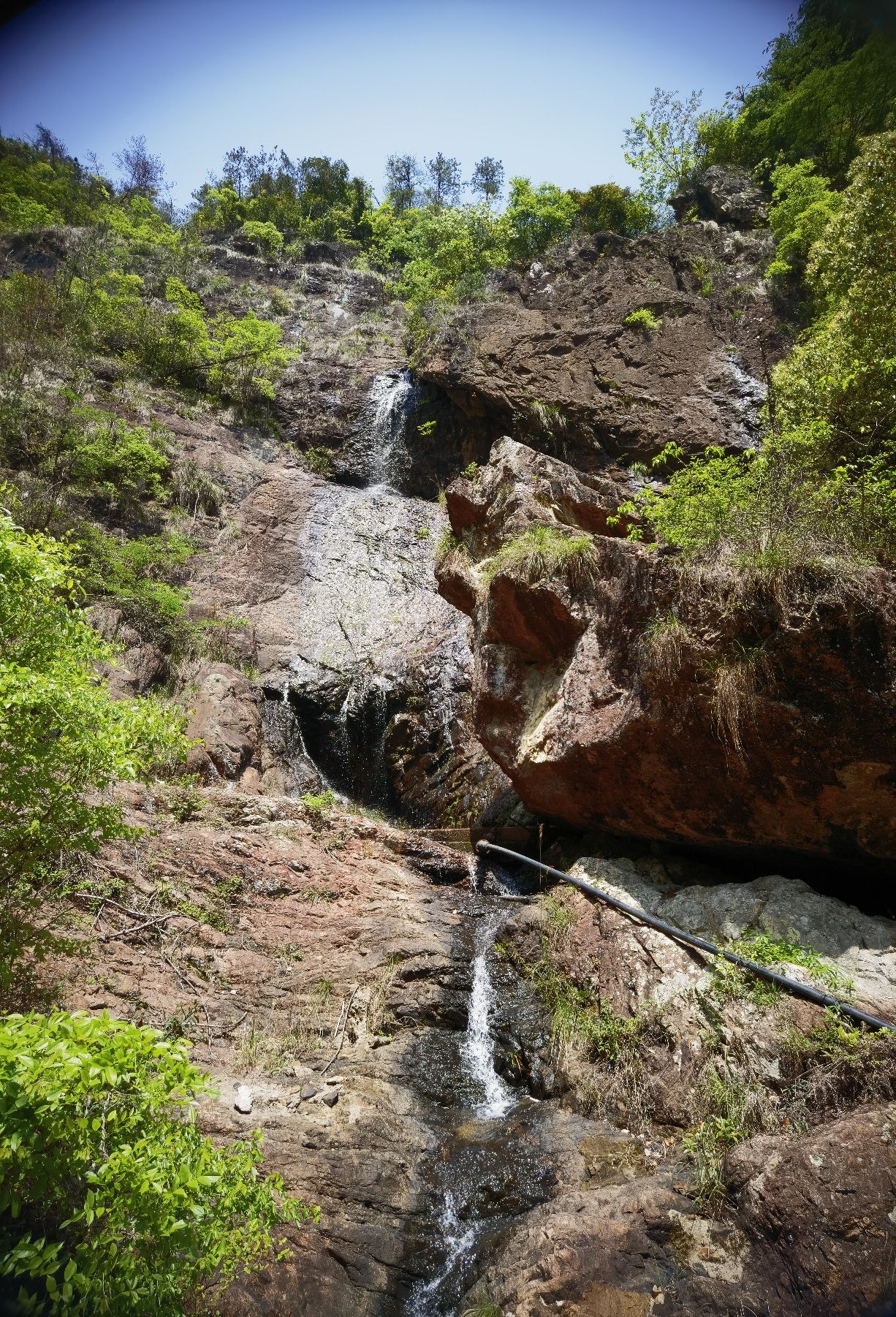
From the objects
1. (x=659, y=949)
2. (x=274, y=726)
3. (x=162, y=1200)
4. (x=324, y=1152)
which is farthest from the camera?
(x=274, y=726)

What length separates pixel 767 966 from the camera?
198 inches

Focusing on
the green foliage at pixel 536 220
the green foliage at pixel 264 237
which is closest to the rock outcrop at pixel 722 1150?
the green foliage at pixel 536 220

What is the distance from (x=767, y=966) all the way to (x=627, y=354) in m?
13.6

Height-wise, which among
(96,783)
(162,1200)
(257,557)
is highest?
(257,557)

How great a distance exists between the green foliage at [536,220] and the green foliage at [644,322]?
32.4ft

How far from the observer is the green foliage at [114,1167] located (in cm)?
208

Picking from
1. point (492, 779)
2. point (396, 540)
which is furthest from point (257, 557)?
point (492, 779)

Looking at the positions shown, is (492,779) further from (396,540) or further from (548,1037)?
(396,540)

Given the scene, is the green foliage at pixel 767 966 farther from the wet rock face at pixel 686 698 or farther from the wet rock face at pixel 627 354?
the wet rock face at pixel 627 354

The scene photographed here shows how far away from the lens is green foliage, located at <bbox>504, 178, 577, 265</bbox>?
2330 cm

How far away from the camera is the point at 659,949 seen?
5805mm

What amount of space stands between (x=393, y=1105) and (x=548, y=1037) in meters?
1.50

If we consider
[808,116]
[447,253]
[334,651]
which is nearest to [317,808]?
[334,651]

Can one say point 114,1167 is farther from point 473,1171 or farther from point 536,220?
point 536,220
